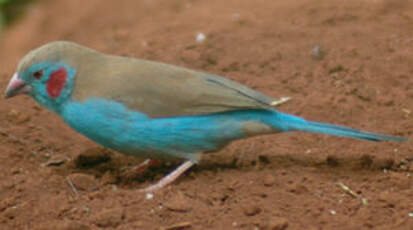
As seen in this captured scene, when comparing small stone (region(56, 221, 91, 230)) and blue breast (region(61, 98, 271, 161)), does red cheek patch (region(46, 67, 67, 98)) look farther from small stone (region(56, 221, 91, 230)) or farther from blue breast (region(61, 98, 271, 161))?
small stone (region(56, 221, 91, 230))

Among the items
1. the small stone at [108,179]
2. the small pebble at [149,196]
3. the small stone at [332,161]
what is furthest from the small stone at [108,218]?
the small stone at [332,161]

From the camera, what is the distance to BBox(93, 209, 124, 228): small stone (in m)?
3.42

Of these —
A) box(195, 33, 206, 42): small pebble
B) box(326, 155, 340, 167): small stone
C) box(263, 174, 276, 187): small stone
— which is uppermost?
box(195, 33, 206, 42): small pebble

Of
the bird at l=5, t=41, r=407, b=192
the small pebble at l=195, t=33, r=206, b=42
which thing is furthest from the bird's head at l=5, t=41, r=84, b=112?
the small pebble at l=195, t=33, r=206, b=42

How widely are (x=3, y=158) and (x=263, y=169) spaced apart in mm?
1833

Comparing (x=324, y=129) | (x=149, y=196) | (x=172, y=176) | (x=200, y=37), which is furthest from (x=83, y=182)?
(x=200, y=37)

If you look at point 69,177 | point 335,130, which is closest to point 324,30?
point 335,130

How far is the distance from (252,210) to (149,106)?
985mm

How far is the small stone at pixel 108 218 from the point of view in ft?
11.2

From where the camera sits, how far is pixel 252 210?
351 cm

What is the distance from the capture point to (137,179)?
4332 millimetres

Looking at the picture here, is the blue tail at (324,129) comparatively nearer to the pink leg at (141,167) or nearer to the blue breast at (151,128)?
the blue breast at (151,128)

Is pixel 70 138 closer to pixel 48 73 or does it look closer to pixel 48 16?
pixel 48 73

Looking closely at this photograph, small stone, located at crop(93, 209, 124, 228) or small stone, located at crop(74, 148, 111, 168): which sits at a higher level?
small stone, located at crop(74, 148, 111, 168)
